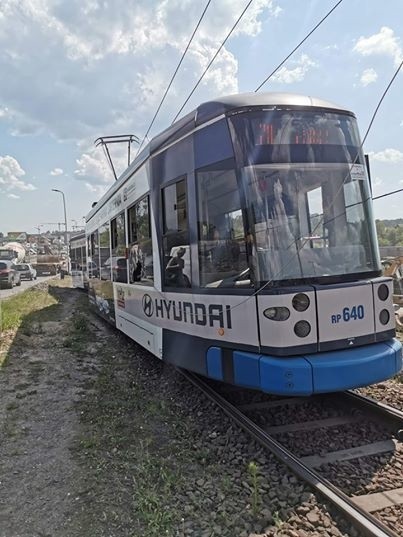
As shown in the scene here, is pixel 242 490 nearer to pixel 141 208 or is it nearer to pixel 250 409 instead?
pixel 250 409

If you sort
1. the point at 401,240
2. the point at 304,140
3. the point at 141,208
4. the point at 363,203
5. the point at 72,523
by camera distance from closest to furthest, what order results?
the point at 72,523, the point at 304,140, the point at 363,203, the point at 141,208, the point at 401,240

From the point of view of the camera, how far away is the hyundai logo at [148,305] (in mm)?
6495

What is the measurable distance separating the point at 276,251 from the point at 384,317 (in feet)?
4.56

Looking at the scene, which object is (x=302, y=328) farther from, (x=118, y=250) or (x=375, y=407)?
(x=118, y=250)

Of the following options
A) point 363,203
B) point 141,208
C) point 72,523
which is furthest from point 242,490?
point 141,208

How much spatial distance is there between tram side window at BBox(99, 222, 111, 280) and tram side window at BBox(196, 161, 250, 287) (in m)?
5.14

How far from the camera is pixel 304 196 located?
479 cm

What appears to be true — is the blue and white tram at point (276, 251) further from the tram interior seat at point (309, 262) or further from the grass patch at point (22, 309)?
the grass patch at point (22, 309)

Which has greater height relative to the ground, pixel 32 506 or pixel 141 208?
pixel 141 208

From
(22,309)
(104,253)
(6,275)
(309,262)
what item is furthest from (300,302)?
(6,275)

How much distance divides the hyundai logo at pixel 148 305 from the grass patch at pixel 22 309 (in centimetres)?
571

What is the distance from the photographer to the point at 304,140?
479 cm

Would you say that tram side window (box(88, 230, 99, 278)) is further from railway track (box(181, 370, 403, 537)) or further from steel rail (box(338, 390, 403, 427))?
steel rail (box(338, 390, 403, 427))

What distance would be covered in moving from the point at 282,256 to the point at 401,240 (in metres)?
13.5
